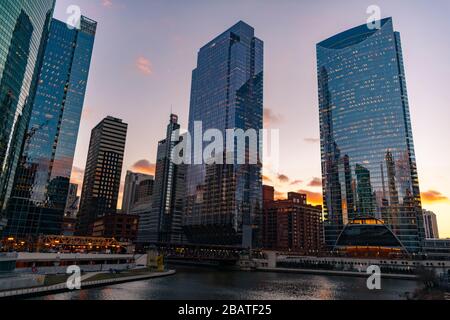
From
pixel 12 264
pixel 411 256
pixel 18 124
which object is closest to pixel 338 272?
pixel 411 256

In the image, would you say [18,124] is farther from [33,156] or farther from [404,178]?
[404,178]

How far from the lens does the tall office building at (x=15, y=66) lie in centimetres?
12438

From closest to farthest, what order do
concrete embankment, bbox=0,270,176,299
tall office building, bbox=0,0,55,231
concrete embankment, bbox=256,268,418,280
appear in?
concrete embankment, bbox=0,270,176,299 < tall office building, bbox=0,0,55,231 < concrete embankment, bbox=256,268,418,280

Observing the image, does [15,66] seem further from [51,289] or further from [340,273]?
[340,273]

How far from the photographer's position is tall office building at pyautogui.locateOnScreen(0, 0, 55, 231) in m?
124

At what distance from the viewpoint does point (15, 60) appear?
134250 millimetres

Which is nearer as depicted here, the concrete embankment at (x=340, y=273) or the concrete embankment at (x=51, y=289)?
the concrete embankment at (x=51, y=289)

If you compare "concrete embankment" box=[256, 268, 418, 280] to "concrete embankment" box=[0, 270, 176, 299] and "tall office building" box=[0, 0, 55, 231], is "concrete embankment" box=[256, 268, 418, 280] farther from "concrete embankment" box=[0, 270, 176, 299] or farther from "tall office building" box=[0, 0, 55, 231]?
"tall office building" box=[0, 0, 55, 231]

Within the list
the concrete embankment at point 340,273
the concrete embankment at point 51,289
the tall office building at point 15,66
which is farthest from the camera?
the concrete embankment at point 340,273

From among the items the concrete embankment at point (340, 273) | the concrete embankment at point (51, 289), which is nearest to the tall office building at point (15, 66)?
the concrete embankment at point (51, 289)

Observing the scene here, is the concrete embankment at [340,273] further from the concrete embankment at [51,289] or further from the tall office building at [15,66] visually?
the tall office building at [15,66]

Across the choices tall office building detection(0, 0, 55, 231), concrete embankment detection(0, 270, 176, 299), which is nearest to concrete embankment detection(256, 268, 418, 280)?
concrete embankment detection(0, 270, 176, 299)

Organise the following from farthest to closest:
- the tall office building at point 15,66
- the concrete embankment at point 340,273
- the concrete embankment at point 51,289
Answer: the concrete embankment at point 340,273 → the tall office building at point 15,66 → the concrete embankment at point 51,289

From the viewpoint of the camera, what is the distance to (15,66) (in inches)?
5310
